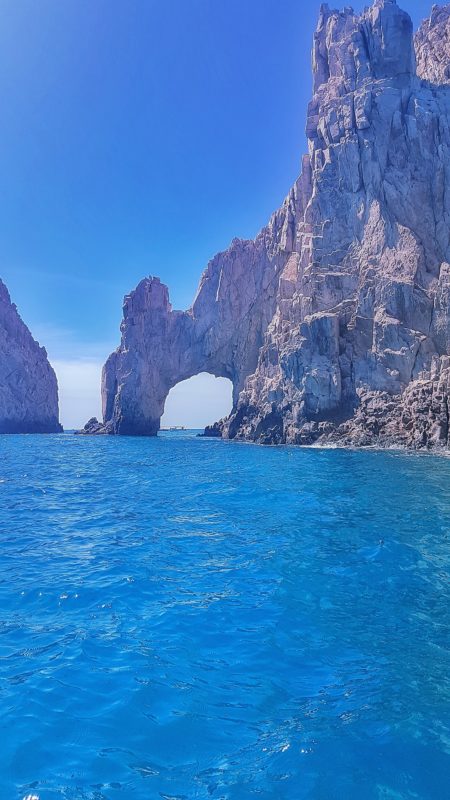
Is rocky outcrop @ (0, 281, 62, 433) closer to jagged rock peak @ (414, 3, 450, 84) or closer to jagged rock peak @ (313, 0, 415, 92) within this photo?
jagged rock peak @ (313, 0, 415, 92)

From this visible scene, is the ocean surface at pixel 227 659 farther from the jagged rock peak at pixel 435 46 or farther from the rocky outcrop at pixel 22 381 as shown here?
the rocky outcrop at pixel 22 381

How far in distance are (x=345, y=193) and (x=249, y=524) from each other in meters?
60.0

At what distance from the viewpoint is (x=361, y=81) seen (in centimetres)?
6353

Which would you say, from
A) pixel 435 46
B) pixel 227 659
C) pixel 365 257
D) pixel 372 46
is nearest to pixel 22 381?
Answer: pixel 365 257

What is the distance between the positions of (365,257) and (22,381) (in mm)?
88428

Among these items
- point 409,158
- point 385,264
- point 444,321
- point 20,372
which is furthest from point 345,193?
point 20,372

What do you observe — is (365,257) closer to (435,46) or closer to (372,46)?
(372,46)

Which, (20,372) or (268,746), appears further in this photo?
(20,372)

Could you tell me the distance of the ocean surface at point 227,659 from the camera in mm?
4758

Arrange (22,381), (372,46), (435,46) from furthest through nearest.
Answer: (22,381), (435,46), (372,46)

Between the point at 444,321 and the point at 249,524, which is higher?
the point at 444,321

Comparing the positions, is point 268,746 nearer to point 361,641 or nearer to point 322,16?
point 361,641

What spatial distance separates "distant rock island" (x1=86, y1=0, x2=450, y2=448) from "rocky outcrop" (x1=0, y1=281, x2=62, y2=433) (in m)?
64.7

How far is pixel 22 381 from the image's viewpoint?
116 meters
